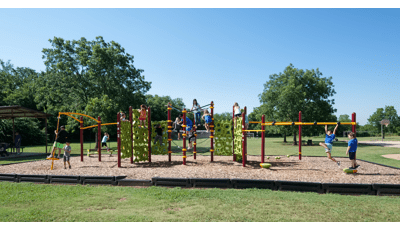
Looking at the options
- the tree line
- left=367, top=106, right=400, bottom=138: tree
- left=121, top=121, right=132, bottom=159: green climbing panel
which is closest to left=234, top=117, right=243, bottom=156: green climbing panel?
left=121, top=121, right=132, bottom=159: green climbing panel

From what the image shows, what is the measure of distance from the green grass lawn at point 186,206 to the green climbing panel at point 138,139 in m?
4.39

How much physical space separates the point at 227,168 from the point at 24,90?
43092 millimetres

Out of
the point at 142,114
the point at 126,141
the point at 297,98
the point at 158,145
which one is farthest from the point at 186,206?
the point at 297,98

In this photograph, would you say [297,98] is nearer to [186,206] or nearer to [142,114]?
[142,114]

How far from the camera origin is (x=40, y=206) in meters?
5.35

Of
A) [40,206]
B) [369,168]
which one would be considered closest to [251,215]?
[40,206]

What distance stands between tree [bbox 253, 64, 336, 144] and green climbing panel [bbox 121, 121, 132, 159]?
70.0ft

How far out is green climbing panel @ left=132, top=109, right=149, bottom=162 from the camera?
11.1 m

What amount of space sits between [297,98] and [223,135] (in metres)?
19.1

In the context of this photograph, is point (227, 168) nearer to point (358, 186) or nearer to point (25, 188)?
point (358, 186)

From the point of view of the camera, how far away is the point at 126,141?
36.8 feet

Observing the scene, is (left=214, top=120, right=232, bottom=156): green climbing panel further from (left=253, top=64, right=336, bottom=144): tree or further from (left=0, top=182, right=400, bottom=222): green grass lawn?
(left=253, top=64, right=336, bottom=144): tree

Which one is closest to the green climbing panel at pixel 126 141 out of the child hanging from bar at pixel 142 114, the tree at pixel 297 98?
the child hanging from bar at pixel 142 114

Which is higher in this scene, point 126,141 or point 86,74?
point 86,74
